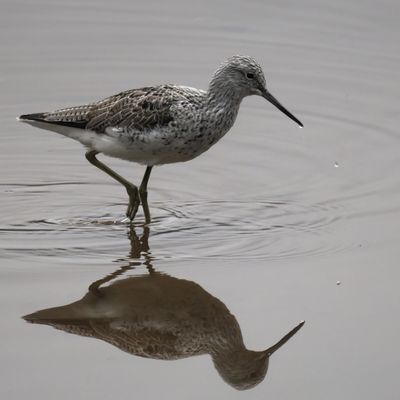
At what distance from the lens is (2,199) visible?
1041 cm

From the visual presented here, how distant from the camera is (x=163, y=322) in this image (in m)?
7.80

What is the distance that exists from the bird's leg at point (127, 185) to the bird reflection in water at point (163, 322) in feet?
5.01

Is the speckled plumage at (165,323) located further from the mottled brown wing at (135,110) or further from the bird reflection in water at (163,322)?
the mottled brown wing at (135,110)

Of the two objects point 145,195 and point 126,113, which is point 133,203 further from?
point 126,113

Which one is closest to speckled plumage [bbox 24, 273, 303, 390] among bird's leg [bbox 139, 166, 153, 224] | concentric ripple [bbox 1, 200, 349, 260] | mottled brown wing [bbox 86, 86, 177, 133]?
concentric ripple [bbox 1, 200, 349, 260]

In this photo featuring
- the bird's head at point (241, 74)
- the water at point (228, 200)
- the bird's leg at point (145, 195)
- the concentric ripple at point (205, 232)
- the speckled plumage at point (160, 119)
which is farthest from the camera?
the bird's leg at point (145, 195)

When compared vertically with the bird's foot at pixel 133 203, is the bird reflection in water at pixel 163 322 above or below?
above

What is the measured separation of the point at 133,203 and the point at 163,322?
2498mm

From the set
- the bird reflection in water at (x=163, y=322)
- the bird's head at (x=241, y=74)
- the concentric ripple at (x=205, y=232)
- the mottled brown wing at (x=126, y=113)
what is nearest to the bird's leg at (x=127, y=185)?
the concentric ripple at (x=205, y=232)

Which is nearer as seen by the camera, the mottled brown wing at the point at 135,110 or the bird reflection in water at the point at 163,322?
the bird reflection in water at the point at 163,322

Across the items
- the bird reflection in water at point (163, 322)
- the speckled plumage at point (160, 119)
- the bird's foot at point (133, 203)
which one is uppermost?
the speckled plumage at point (160, 119)

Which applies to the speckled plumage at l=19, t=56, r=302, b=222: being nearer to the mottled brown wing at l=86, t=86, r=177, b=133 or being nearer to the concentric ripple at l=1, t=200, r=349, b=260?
the mottled brown wing at l=86, t=86, r=177, b=133

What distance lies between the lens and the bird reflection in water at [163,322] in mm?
7344

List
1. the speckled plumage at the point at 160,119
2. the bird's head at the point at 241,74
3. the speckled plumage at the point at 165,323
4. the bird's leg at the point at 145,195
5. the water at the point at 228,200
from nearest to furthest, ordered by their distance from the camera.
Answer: the water at the point at 228,200 → the speckled plumage at the point at 165,323 → the speckled plumage at the point at 160,119 → the bird's head at the point at 241,74 → the bird's leg at the point at 145,195
